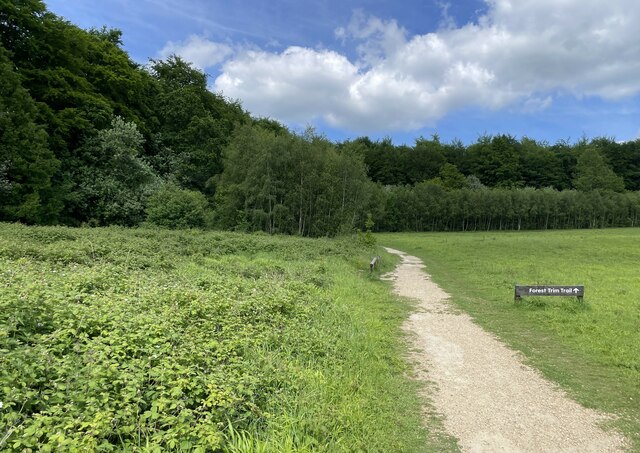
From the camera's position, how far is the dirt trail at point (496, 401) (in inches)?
189

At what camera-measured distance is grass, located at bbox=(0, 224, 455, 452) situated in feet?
11.7

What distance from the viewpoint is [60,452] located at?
3025 mm

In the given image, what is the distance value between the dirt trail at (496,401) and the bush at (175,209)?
25.6 meters

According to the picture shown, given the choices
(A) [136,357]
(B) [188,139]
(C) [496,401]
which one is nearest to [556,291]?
(C) [496,401]

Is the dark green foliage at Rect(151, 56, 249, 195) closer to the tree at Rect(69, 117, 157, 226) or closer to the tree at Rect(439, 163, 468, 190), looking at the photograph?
the tree at Rect(69, 117, 157, 226)

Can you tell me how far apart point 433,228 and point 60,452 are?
7304 cm

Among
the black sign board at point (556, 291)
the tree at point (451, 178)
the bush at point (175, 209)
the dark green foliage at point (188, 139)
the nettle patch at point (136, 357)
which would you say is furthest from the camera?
the tree at point (451, 178)

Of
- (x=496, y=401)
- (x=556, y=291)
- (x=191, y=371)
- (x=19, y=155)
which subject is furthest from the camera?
(x=19, y=155)

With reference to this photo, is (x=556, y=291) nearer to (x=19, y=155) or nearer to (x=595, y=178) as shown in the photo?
(x=19, y=155)

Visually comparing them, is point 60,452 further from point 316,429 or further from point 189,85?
point 189,85

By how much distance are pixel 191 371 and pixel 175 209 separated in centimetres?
2867

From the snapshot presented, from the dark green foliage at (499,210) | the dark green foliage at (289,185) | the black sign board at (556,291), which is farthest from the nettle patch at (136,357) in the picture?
the dark green foliage at (499,210)

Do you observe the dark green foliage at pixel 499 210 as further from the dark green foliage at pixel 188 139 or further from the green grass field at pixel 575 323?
the green grass field at pixel 575 323

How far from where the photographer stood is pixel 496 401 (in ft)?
19.1
